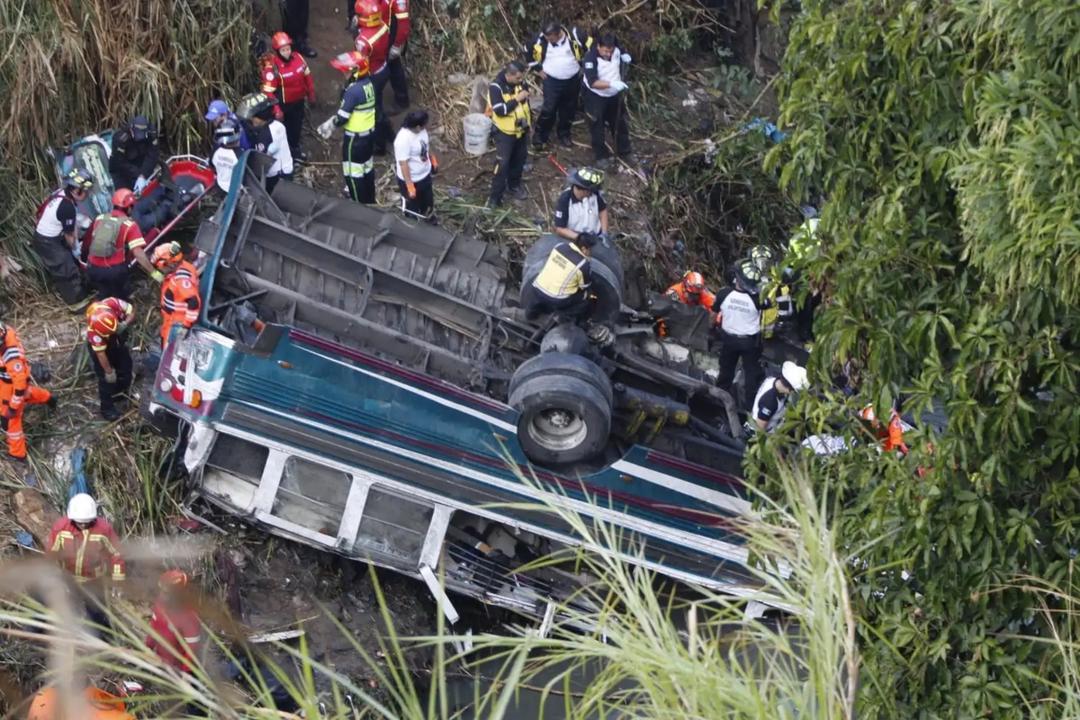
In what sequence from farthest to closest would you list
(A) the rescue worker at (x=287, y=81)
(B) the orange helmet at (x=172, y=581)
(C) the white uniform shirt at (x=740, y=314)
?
(A) the rescue worker at (x=287, y=81) → (C) the white uniform shirt at (x=740, y=314) → (B) the orange helmet at (x=172, y=581)

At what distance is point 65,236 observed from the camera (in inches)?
441

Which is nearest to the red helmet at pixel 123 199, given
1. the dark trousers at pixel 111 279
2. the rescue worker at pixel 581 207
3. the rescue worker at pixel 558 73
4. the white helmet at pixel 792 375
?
the dark trousers at pixel 111 279

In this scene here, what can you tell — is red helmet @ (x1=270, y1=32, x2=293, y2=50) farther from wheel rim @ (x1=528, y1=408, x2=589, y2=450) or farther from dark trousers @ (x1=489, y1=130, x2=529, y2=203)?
wheel rim @ (x1=528, y1=408, x2=589, y2=450)

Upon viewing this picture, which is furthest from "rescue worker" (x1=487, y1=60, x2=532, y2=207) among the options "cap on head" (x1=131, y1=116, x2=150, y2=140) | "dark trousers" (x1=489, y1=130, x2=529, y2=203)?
"cap on head" (x1=131, y1=116, x2=150, y2=140)

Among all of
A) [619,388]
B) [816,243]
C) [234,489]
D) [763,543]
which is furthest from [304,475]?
[763,543]

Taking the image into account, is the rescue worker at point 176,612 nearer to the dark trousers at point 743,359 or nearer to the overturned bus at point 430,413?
the overturned bus at point 430,413

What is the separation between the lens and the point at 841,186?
7332mm

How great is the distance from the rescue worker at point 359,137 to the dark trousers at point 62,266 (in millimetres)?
2146

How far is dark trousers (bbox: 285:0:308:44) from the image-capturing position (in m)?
13.5

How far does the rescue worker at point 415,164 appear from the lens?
37.3ft

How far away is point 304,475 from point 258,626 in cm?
109

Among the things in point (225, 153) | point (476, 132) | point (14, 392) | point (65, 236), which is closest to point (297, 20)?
point (476, 132)

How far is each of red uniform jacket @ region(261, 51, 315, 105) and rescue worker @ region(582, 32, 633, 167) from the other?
7.58 feet

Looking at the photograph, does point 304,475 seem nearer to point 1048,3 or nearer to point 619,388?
point 619,388
